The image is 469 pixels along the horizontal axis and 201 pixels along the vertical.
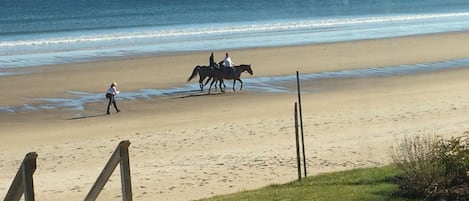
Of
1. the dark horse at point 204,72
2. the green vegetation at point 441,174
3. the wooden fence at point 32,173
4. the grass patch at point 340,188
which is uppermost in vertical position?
the dark horse at point 204,72

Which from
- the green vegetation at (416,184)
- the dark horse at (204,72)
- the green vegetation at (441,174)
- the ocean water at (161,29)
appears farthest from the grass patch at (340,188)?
the ocean water at (161,29)

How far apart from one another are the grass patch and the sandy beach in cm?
194

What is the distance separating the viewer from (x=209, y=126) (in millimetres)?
23453

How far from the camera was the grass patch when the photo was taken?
1198cm

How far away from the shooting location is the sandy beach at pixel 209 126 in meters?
17.5

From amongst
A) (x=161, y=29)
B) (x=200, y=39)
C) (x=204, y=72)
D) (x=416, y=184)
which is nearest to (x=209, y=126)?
(x=204, y=72)

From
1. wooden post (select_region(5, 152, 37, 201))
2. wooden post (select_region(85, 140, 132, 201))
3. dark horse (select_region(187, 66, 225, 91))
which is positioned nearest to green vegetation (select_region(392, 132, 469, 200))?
wooden post (select_region(85, 140, 132, 201))

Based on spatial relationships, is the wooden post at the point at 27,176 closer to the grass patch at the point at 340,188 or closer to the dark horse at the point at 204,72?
the grass patch at the point at 340,188

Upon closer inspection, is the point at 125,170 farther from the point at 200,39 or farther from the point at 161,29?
the point at 161,29

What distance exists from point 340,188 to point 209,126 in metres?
10.8

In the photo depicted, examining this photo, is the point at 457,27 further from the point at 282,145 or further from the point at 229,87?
the point at 282,145

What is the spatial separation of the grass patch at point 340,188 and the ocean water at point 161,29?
2839cm

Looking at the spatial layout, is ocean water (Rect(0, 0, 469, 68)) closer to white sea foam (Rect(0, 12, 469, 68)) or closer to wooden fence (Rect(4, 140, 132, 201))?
white sea foam (Rect(0, 12, 469, 68))

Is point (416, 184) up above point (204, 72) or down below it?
below
